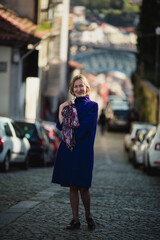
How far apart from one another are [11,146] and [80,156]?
31.1 feet

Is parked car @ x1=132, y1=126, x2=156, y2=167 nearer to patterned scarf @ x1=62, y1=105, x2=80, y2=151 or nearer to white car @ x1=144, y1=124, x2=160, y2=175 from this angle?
white car @ x1=144, y1=124, x2=160, y2=175

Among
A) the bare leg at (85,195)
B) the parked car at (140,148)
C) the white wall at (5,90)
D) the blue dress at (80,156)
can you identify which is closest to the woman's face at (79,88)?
the blue dress at (80,156)

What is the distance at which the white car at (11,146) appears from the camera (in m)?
15.6

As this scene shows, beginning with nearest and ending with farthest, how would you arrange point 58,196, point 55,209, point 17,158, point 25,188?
point 55,209 < point 58,196 < point 25,188 < point 17,158

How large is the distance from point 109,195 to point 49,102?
1612 inches

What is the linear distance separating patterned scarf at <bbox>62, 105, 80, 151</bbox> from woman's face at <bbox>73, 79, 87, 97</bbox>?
21cm

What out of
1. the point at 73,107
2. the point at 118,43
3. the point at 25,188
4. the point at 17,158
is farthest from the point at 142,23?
the point at 118,43

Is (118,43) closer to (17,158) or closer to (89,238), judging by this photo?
(17,158)

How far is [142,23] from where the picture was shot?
186 ft

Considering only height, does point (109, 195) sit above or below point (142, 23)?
below

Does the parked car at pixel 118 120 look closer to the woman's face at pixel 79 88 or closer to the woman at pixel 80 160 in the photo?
the woman's face at pixel 79 88

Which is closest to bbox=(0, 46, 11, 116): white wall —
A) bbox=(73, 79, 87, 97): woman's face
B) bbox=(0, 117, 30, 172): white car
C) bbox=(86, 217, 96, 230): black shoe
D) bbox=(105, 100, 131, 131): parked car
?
bbox=(0, 117, 30, 172): white car

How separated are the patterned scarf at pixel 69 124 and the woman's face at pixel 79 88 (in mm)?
208

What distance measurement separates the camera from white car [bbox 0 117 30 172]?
15.6m
